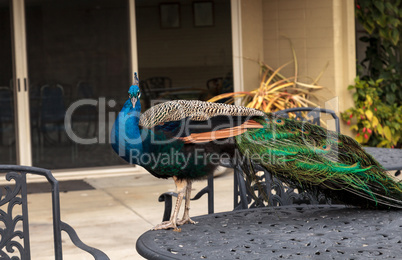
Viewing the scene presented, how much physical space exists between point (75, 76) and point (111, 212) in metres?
2.28

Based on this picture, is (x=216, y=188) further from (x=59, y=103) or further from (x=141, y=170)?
(x=59, y=103)

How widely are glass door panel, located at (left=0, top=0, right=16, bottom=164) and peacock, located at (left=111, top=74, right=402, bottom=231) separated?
446 cm

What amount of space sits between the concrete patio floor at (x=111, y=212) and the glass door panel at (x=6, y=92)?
984 mm

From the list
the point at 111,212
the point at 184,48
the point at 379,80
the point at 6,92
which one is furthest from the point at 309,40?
the point at 6,92

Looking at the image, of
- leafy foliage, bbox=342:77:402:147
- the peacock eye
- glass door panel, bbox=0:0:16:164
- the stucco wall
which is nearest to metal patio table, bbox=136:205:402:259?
the peacock eye

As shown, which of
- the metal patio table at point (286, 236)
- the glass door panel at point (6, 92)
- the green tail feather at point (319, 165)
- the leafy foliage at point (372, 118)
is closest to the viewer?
the metal patio table at point (286, 236)

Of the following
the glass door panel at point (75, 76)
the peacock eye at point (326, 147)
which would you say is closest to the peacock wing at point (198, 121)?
the peacock eye at point (326, 147)

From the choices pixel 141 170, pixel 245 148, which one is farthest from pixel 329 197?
pixel 141 170

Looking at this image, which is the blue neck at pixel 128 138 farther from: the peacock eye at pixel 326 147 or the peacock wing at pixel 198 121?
the peacock eye at pixel 326 147

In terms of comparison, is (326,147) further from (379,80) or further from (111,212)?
(379,80)

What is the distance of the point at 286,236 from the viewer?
2.11m

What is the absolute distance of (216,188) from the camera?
616 centimetres

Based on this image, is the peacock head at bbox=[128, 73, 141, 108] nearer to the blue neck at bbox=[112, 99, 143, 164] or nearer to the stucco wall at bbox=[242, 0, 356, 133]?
the blue neck at bbox=[112, 99, 143, 164]

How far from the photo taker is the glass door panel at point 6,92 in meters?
6.64
